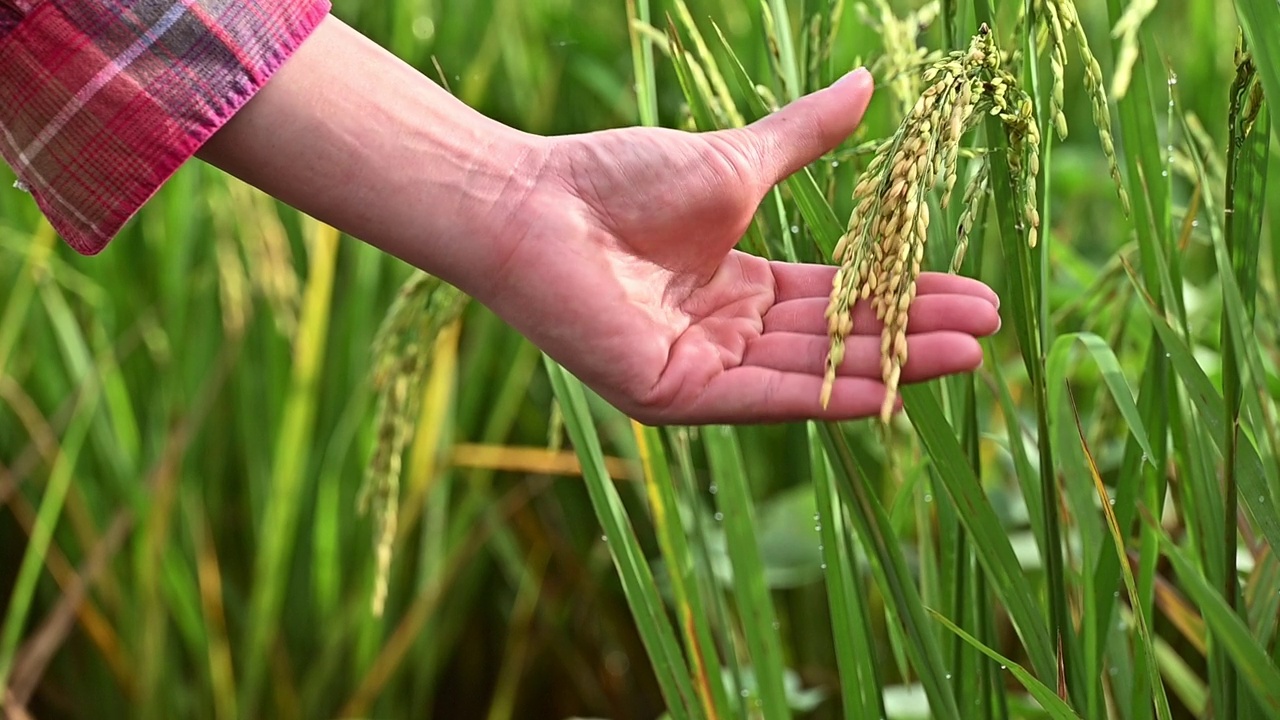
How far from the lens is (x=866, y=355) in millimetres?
805

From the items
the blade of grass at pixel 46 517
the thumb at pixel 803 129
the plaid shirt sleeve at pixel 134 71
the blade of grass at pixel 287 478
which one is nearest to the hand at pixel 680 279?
Result: the thumb at pixel 803 129

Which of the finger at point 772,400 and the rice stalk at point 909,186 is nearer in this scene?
the rice stalk at point 909,186

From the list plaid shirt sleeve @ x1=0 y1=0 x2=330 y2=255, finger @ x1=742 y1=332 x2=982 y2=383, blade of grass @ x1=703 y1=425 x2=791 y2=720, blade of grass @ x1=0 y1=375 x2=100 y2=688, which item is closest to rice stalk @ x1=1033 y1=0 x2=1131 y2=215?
finger @ x1=742 y1=332 x2=982 y2=383

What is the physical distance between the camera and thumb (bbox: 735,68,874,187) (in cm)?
83

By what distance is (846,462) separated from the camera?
2.60 ft

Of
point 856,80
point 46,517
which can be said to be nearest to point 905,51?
point 856,80

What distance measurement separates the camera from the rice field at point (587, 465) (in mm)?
837

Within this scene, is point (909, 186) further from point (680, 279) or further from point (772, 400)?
point (680, 279)

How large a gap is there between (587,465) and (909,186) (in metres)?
0.40

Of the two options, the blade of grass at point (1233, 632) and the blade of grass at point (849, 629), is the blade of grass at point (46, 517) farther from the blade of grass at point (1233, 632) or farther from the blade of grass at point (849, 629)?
the blade of grass at point (1233, 632)

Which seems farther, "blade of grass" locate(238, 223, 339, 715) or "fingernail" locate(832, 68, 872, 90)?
"blade of grass" locate(238, 223, 339, 715)

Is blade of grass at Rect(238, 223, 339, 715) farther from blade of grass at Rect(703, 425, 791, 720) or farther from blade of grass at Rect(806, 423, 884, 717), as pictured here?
blade of grass at Rect(806, 423, 884, 717)

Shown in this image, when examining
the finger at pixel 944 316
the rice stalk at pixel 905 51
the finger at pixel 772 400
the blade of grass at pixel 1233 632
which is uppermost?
the rice stalk at pixel 905 51

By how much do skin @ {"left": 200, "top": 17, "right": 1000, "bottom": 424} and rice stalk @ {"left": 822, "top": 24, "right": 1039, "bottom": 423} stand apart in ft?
0.55
